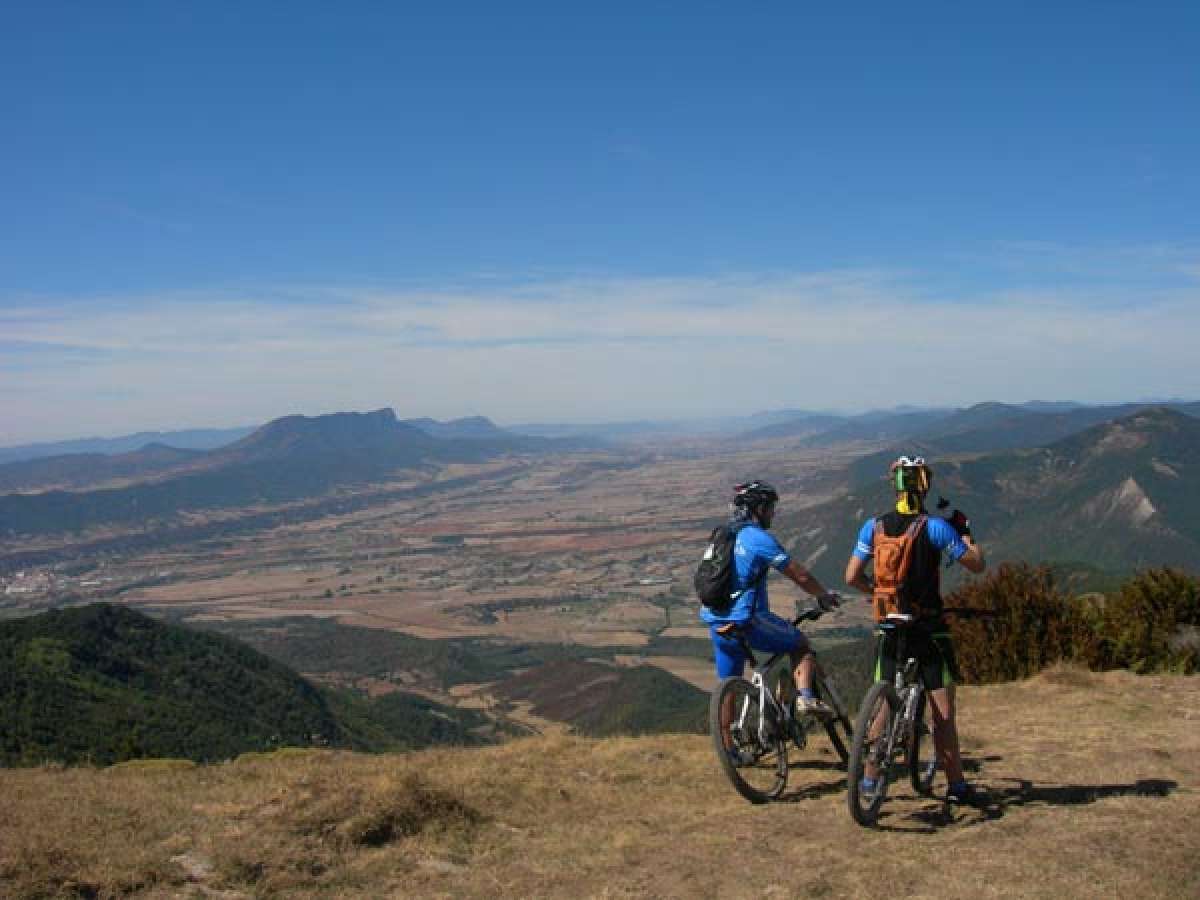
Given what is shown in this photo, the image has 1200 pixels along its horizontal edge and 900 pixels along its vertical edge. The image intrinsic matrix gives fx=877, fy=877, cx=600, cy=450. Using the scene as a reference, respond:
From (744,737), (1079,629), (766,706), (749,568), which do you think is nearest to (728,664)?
(766,706)

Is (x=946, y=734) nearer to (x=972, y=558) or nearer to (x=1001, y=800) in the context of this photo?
(x=1001, y=800)

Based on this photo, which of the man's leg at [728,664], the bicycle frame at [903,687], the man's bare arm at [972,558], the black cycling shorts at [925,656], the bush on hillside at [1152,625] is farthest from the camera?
the bush on hillside at [1152,625]

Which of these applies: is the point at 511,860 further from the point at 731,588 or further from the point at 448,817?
the point at 731,588

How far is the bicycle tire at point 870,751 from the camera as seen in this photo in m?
7.29

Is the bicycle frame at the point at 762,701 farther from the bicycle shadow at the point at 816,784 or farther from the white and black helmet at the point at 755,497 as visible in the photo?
the white and black helmet at the point at 755,497

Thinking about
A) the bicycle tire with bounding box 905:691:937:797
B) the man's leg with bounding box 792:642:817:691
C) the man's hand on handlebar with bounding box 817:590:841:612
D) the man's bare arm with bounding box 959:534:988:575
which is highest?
the man's bare arm with bounding box 959:534:988:575

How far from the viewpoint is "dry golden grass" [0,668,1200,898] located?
20.7 ft

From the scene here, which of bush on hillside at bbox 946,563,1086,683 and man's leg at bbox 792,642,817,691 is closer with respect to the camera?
man's leg at bbox 792,642,817,691

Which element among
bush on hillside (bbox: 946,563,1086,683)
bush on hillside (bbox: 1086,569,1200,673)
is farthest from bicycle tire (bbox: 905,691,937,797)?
bush on hillside (bbox: 1086,569,1200,673)

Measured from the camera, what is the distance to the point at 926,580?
7512 mm

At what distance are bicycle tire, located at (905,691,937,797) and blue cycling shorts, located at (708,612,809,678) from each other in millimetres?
1148

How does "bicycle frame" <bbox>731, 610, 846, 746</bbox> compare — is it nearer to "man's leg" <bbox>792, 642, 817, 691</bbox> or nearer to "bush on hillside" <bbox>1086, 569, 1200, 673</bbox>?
"man's leg" <bbox>792, 642, 817, 691</bbox>

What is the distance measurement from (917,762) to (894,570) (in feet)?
6.61

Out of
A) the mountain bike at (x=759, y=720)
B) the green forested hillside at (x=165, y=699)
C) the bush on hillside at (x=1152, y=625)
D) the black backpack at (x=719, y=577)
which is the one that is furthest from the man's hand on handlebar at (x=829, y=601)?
the green forested hillside at (x=165, y=699)
